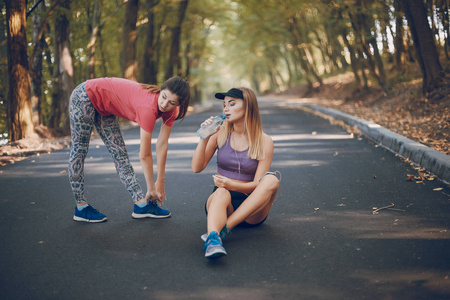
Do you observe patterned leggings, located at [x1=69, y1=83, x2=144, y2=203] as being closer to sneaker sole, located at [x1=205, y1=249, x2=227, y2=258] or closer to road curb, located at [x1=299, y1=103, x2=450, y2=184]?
sneaker sole, located at [x1=205, y1=249, x2=227, y2=258]

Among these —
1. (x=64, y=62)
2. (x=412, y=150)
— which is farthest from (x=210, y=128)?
(x=64, y=62)

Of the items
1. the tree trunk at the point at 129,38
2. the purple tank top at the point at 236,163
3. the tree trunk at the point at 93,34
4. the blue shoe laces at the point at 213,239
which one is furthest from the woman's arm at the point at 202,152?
the tree trunk at the point at 129,38

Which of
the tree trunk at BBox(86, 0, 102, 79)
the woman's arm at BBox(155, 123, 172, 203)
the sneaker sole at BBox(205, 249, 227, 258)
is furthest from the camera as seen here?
the tree trunk at BBox(86, 0, 102, 79)

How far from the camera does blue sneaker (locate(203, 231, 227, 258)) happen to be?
12.4 feet

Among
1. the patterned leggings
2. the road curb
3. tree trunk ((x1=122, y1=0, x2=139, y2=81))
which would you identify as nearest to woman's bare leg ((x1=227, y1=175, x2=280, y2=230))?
the patterned leggings

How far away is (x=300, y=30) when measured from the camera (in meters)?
34.8

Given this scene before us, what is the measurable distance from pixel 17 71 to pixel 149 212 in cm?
855

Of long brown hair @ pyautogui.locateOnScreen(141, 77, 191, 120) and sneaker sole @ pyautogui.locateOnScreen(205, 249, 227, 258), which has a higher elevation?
long brown hair @ pyautogui.locateOnScreen(141, 77, 191, 120)

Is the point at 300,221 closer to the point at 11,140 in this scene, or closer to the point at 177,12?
the point at 11,140

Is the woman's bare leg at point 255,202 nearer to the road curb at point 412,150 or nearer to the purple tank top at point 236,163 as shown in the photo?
the purple tank top at point 236,163

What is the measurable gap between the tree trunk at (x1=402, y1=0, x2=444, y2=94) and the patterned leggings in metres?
11.6

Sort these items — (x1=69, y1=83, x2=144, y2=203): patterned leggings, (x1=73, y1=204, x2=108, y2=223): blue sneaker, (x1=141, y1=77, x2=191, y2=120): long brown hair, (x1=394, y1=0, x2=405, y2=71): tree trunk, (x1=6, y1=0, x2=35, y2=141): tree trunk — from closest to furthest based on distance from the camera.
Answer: (x1=141, y1=77, x2=191, y2=120): long brown hair, (x1=69, y1=83, x2=144, y2=203): patterned leggings, (x1=73, y1=204, x2=108, y2=223): blue sneaker, (x1=6, y1=0, x2=35, y2=141): tree trunk, (x1=394, y1=0, x2=405, y2=71): tree trunk

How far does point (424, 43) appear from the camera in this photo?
14203 millimetres

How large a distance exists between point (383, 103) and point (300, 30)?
17.4m
